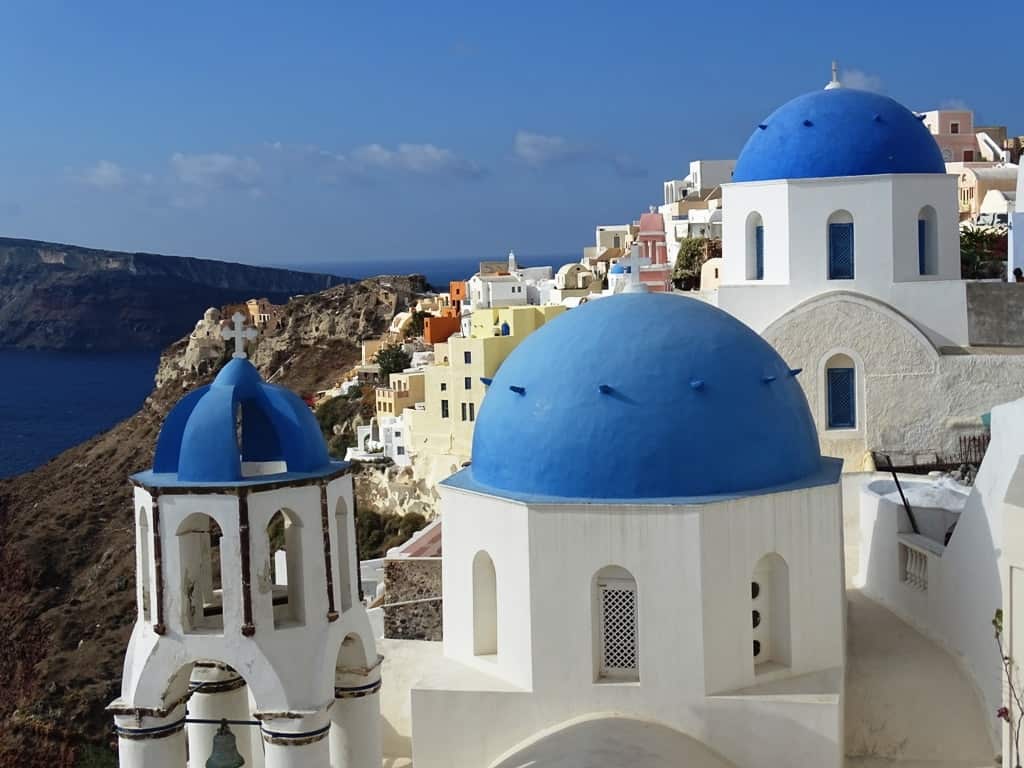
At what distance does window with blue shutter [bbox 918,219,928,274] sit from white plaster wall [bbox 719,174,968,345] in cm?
18

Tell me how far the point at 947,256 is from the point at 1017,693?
9.59 m

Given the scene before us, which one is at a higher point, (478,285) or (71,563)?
(478,285)

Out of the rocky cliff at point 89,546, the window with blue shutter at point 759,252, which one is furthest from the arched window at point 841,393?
the rocky cliff at point 89,546

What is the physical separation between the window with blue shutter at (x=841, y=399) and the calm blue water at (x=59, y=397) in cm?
6752

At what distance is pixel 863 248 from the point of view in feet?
58.4

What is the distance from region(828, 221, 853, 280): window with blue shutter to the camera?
1781 cm

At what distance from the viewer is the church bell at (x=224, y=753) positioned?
9.02 metres

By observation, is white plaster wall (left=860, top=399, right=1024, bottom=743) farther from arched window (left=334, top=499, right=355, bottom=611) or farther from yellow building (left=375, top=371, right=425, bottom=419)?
yellow building (left=375, top=371, right=425, bottom=419)

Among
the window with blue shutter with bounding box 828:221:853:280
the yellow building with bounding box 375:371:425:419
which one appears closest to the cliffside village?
the window with blue shutter with bounding box 828:221:853:280

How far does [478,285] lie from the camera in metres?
61.2

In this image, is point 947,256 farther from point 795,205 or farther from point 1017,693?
point 1017,693

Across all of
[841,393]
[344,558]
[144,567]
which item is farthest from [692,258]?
[144,567]

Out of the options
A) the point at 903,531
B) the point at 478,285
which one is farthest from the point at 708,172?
the point at 903,531

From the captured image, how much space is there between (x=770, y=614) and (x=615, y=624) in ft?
4.05
